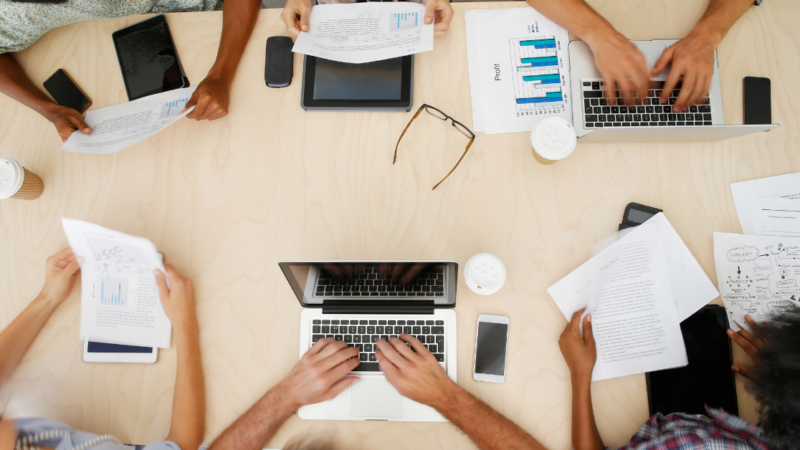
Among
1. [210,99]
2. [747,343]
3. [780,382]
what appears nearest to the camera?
[780,382]

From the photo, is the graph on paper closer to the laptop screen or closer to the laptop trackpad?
the laptop screen

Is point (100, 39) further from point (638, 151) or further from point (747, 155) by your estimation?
point (747, 155)

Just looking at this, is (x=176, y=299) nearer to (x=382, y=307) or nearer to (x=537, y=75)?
(x=382, y=307)

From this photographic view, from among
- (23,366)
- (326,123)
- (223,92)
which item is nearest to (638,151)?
(326,123)

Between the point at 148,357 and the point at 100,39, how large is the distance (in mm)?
823

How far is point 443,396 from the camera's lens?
805mm

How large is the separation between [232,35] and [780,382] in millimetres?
1343

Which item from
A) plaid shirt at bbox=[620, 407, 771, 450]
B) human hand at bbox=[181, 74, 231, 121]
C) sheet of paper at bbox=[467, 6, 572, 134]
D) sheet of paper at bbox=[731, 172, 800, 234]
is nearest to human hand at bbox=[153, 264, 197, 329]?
human hand at bbox=[181, 74, 231, 121]

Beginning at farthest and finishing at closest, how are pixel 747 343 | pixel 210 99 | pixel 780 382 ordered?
1. pixel 210 99
2. pixel 747 343
3. pixel 780 382

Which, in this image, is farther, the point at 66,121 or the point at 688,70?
the point at 66,121

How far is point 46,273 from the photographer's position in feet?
2.96

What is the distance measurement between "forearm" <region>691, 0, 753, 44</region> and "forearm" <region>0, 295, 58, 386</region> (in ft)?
5.24

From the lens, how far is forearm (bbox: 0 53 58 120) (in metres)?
0.97

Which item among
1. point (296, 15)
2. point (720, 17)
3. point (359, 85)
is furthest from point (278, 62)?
point (720, 17)
